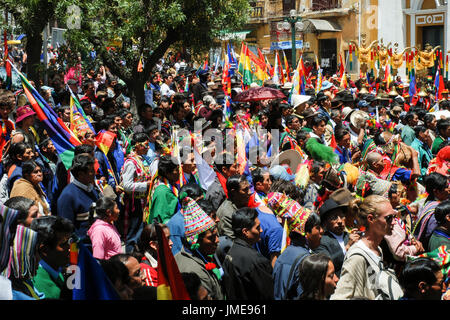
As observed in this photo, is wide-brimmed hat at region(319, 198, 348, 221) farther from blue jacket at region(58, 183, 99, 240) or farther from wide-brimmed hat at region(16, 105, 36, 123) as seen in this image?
wide-brimmed hat at region(16, 105, 36, 123)

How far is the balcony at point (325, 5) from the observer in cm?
3531

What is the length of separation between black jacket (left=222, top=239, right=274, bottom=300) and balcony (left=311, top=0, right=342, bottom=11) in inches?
1268

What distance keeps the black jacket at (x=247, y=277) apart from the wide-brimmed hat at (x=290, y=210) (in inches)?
21.5

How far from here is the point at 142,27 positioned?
11.4 meters

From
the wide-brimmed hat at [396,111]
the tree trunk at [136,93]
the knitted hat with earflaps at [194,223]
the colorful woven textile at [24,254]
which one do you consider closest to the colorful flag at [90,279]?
the colorful woven textile at [24,254]

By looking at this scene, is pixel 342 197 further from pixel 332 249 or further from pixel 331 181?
pixel 331 181

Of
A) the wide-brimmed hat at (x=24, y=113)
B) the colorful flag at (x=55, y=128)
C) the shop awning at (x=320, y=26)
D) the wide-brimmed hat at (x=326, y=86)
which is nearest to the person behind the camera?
the colorful flag at (x=55, y=128)

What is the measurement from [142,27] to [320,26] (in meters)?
24.7

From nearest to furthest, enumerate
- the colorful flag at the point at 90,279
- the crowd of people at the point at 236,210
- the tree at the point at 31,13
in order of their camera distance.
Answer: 1. the colorful flag at the point at 90,279
2. the crowd of people at the point at 236,210
3. the tree at the point at 31,13

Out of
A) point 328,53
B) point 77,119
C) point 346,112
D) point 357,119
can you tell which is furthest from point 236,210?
point 328,53

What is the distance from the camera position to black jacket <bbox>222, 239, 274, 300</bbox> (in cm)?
450

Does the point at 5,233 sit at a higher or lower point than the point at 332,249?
higher

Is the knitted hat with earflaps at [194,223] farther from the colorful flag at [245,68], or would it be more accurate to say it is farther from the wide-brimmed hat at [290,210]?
the colorful flag at [245,68]

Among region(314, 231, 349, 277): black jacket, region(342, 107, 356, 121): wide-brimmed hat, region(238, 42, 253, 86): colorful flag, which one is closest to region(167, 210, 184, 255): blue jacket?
region(314, 231, 349, 277): black jacket
